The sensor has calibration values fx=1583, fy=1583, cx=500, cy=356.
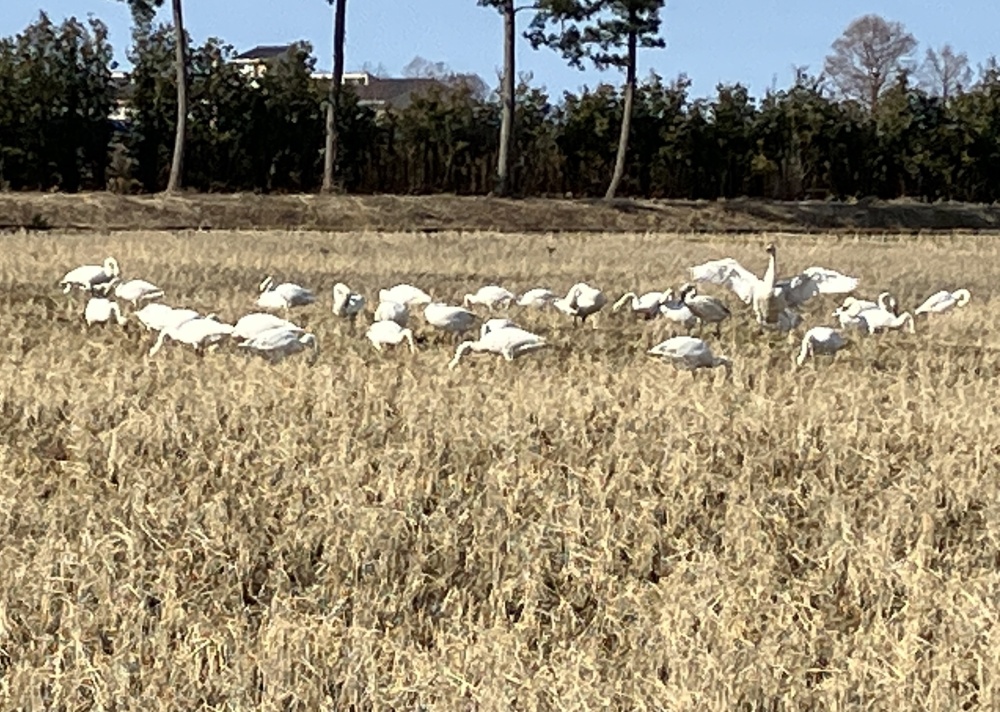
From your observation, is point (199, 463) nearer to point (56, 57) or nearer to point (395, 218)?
point (395, 218)

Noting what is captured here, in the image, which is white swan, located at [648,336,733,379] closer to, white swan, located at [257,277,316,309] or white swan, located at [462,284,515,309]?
white swan, located at [462,284,515,309]

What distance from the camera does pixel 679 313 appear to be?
12.3m

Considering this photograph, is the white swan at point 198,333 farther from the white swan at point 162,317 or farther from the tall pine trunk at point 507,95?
the tall pine trunk at point 507,95

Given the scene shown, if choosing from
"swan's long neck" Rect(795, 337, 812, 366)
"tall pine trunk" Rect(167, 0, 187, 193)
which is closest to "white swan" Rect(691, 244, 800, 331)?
"swan's long neck" Rect(795, 337, 812, 366)

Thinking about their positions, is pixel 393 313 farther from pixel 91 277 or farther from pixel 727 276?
pixel 91 277

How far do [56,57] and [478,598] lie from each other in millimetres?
36884

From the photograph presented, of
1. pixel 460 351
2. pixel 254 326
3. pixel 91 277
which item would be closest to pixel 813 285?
pixel 460 351

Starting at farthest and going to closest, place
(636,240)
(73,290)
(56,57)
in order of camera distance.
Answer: (56,57) < (636,240) < (73,290)

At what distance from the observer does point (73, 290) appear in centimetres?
1457

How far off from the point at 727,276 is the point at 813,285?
738 mm

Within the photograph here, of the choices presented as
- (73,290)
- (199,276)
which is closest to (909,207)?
(199,276)

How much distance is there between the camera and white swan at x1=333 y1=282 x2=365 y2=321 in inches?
488

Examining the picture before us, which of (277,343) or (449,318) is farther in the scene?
(449,318)

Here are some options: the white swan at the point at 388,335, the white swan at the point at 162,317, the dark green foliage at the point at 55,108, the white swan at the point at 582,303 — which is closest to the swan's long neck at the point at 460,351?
the white swan at the point at 388,335
